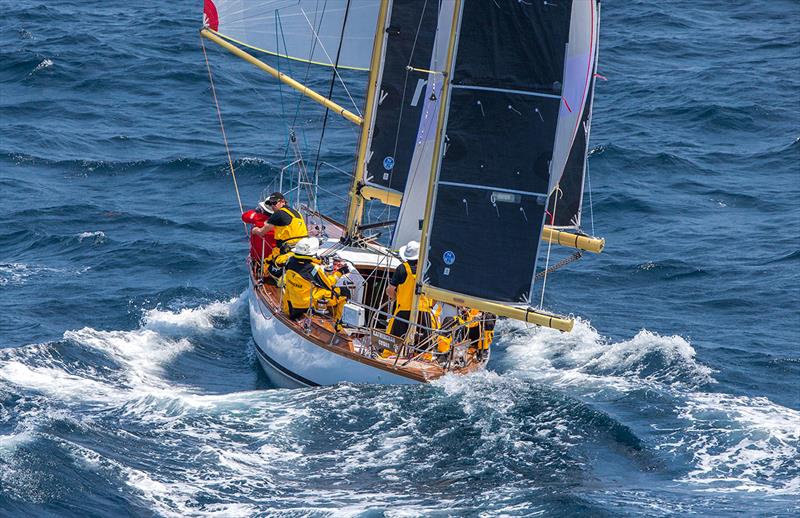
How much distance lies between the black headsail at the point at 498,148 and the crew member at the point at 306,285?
238 centimetres

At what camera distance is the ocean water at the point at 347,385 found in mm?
19344

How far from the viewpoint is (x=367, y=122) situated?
85.6 feet

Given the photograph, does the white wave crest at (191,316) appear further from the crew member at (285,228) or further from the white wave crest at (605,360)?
the white wave crest at (605,360)

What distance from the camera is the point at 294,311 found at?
2388 centimetres

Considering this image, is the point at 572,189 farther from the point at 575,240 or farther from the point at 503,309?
the point at 503,309

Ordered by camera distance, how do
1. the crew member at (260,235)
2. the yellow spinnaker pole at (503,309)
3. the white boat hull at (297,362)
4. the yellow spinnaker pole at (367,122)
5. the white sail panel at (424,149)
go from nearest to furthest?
the yellow spinnaker pole at (503,309)
the white boat hull at (297,362)
the white sail panel at (424,149)
the yellow spinnaker pole at (367,122)
the crew member at (260,235)

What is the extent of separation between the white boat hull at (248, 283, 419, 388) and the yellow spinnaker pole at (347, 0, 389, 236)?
3077 millimetres

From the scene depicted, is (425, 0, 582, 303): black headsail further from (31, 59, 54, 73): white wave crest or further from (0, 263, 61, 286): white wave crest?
(31, 59, 54, 73): white wave crest

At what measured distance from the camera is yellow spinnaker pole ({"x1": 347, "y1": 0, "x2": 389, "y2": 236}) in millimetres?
25344

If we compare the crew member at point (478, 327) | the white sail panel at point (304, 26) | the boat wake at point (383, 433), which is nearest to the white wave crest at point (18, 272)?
the boat wake at point (383, 433)

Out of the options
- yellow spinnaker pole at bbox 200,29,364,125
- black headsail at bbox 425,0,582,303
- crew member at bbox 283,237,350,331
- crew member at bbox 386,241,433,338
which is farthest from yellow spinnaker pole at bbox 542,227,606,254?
yellow spinnaker pole at bbox 200,29,364,125

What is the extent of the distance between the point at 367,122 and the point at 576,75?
211 inches

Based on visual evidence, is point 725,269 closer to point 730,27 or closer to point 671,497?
point 671,497

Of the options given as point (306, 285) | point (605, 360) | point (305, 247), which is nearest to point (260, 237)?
point (305, 247)
